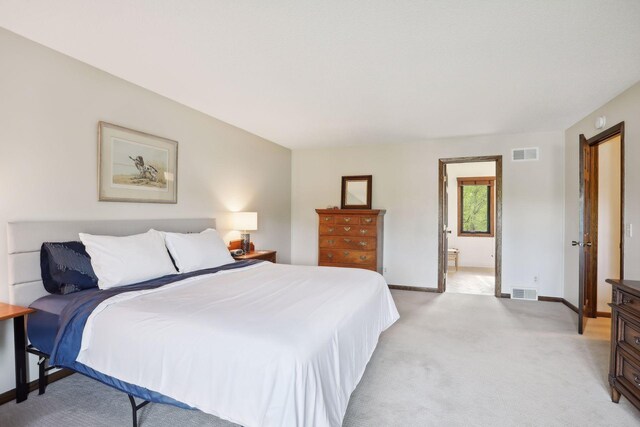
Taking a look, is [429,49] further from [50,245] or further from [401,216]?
[401,216]

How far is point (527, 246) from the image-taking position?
195 inches

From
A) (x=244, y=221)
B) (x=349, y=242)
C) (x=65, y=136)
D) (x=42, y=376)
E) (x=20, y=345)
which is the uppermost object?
(x=65, y=136)

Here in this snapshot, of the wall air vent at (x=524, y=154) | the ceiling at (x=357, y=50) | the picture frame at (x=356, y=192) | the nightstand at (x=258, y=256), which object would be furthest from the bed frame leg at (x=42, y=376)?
the wall air vent at (x=524, y=154)

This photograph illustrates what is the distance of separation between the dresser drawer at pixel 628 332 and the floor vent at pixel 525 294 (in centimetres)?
293

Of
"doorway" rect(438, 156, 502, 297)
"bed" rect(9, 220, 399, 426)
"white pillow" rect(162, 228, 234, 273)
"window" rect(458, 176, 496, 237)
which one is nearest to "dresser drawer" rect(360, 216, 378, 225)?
"white pillow" rect(162, 228, 234, 273)

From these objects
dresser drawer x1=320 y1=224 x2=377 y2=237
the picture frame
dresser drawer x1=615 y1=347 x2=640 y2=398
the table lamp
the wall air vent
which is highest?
the wall air vent

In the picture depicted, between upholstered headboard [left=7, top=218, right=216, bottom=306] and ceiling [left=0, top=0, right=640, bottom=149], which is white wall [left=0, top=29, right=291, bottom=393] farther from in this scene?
ceiling [left=0, top=0, right=640, bottom=149]

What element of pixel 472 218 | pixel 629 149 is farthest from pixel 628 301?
pixel 472 218

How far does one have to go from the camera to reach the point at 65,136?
263cm

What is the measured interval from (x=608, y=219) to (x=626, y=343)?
2.59 m

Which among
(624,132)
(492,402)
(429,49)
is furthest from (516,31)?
(492,402)

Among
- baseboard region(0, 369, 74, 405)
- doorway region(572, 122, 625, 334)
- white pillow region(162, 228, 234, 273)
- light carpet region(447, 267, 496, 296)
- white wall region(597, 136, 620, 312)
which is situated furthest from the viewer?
light carpet region(447, 267, 496, 296)

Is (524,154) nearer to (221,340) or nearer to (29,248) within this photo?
(221,340)

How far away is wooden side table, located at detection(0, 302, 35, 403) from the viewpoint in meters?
2.05
